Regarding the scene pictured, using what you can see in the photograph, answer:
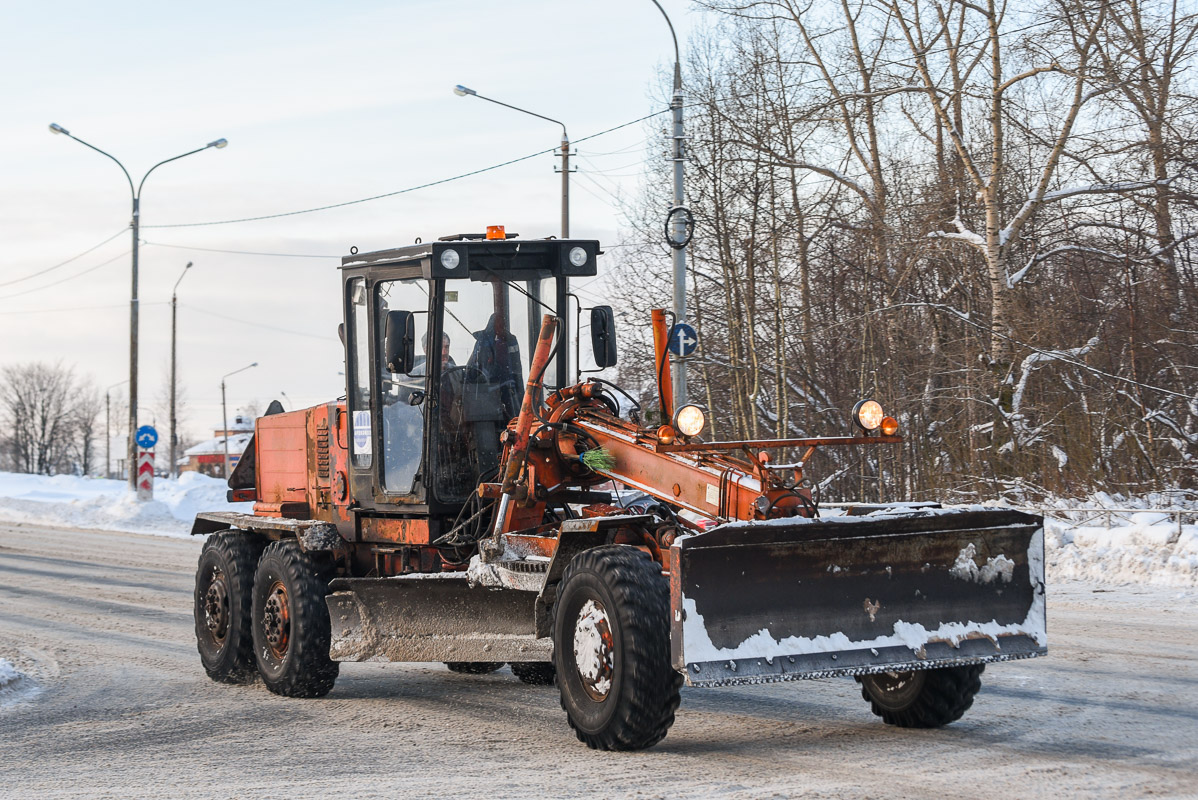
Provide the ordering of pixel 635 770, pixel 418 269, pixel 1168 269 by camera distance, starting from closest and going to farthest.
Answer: pixel 635 770 < pixel 418 269 < pixel 1168 269

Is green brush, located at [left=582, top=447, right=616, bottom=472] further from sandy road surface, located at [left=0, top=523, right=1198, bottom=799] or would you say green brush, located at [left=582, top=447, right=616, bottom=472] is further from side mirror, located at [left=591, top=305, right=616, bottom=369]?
sandy road surface, located at [left=0, top=523, right=1198, bottom=799]

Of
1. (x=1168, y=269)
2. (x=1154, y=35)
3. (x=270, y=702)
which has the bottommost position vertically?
(x=270, y=702)

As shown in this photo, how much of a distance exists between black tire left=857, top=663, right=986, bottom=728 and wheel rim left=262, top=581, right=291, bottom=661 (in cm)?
404

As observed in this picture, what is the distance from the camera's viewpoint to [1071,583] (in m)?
13.5

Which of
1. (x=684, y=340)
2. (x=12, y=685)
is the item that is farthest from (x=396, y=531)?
(x=684, y=340)

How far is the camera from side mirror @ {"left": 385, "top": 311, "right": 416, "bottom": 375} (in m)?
7.76

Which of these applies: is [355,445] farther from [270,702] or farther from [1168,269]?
[1168,269]

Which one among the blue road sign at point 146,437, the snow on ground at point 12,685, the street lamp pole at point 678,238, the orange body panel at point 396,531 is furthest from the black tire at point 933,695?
the blue road sign at point 146,437

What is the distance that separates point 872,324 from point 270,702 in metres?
14.3

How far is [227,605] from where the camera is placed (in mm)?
9672

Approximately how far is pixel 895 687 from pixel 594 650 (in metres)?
1.70

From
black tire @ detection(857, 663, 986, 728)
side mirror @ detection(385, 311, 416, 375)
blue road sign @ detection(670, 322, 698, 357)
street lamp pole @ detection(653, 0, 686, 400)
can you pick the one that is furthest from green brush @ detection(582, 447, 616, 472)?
street lamp pole @ detection(653, 0, 686, 400)

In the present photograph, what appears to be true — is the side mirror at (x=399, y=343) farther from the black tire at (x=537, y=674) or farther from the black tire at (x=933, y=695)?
the black tire at (x=933, y=695)

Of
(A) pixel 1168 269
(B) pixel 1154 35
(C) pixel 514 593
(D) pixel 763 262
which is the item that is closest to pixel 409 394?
(C) pixel 514 593
